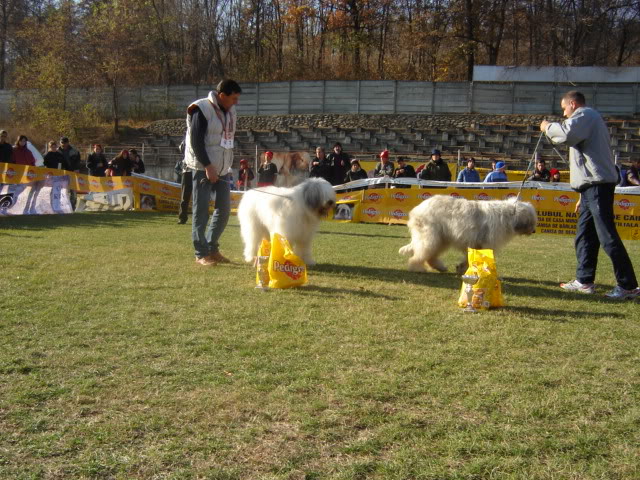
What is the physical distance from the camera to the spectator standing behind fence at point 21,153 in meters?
13.8

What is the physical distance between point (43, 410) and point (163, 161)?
87.4ft

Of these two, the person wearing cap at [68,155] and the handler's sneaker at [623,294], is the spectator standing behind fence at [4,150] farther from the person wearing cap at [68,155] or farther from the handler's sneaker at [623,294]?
the handler's sneaker at [623,294]

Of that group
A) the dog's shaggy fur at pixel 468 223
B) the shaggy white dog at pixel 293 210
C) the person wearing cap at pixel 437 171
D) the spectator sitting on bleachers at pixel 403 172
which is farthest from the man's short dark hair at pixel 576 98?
the spectator sitting on bleachers at pixel 403 172

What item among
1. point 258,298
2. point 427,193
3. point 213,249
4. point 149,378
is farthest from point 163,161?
point 149,378

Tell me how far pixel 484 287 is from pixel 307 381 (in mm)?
2296

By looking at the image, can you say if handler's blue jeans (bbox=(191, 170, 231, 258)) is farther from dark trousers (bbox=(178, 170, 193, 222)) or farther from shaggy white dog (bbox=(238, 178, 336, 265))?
dark trousers (bbox=(178, 170, 193, 222))

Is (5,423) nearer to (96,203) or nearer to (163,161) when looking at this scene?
(96,203)

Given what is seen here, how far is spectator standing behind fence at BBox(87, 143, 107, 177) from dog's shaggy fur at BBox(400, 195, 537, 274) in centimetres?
1207

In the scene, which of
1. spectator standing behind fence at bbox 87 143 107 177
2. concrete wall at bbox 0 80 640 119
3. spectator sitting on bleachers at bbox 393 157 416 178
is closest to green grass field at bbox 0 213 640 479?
spectator sitting on bleachers at bbox 393 157 416 178

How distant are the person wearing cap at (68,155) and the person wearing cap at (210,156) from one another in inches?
380

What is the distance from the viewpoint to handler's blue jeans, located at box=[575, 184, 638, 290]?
18.3 ft

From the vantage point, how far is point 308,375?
330 centimetres

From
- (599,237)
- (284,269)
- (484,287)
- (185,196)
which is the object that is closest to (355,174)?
(185,196)

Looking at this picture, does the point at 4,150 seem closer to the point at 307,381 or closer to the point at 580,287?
the point at 580,287
